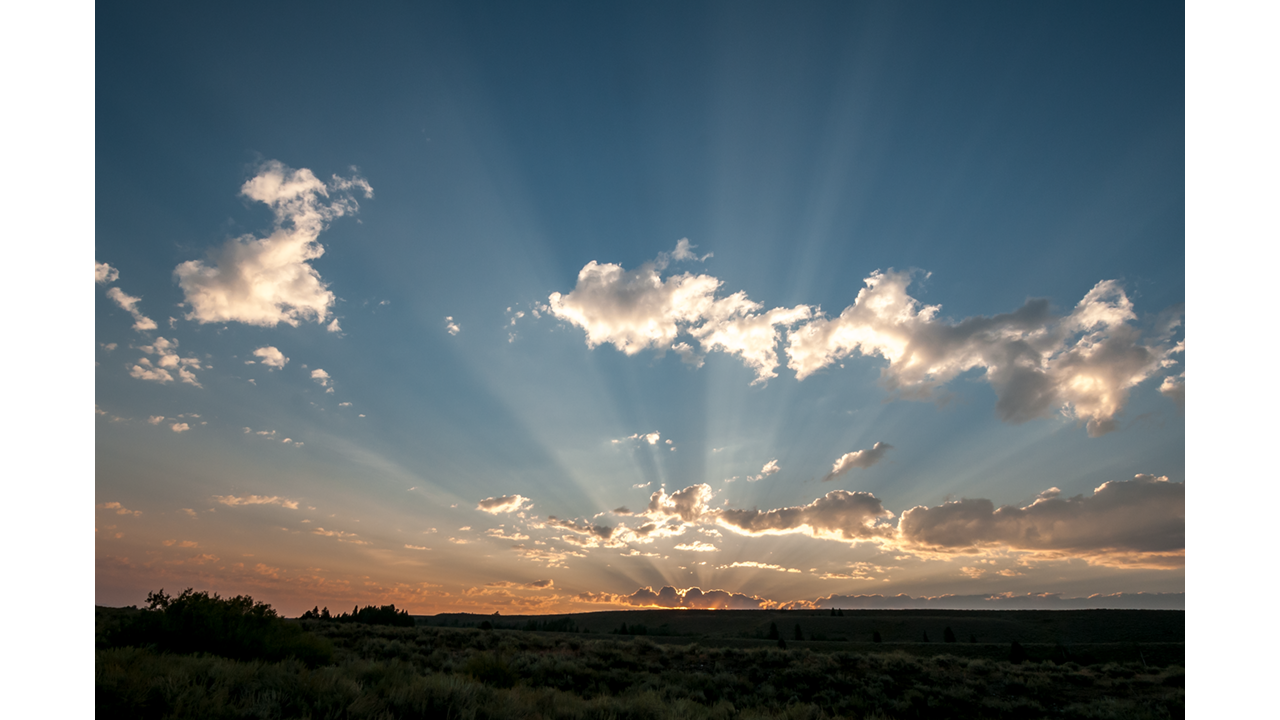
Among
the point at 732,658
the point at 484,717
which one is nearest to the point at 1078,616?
the point at 732,658

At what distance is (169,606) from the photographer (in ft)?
48.2

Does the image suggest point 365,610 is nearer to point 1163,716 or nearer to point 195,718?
point 195,718

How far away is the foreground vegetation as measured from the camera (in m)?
8.67

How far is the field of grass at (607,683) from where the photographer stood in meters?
8.70

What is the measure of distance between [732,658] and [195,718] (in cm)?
2510

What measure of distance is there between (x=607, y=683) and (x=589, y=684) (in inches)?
30.1

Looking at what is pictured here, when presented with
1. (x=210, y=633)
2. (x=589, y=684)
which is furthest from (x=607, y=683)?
(x=210, y=633)

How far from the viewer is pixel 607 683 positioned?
19062mm

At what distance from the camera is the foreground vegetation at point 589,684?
867 centimetres

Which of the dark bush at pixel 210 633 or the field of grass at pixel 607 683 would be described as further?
the dark bush at pixel 210 633

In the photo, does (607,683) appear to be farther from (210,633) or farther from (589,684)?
(210,633)

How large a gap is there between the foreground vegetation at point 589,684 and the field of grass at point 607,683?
47 mm

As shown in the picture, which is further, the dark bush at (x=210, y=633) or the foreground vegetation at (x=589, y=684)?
the dark bush at (x=210, y=633)

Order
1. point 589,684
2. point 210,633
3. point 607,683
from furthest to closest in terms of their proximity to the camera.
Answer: point 607,683 → point 589,684 → point 210,633
